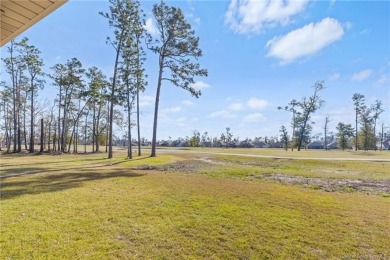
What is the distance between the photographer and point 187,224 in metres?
5.70

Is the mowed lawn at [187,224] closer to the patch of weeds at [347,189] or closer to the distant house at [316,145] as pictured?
the patch of weeds at [347,189]

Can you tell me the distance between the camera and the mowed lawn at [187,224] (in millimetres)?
4535

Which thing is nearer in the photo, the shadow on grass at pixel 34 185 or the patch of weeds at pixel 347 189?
the shadow on grass at pixel 34 185

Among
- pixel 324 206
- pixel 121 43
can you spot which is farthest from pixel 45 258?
pixel 121 43

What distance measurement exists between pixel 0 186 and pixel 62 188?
2007 millimetres

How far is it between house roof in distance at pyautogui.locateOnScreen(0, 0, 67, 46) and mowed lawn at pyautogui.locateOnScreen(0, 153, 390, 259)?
10.8 feet

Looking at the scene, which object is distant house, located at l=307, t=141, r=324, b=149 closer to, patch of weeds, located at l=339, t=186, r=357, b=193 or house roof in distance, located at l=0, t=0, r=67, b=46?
patch of weeds, located at l=339, t=186, r=357, b=193

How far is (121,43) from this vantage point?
23641 millimetres

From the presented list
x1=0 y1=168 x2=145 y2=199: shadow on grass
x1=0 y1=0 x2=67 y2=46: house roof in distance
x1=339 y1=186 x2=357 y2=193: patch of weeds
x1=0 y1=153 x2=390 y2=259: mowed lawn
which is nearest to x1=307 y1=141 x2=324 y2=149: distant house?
x1=339 y1=186 x2=357 y2=193: patch of weeds

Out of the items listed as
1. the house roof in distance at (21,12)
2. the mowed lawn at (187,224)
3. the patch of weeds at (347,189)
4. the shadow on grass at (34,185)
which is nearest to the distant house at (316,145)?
the patch of weeds at (347,189)

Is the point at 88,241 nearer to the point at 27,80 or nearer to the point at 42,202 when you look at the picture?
the point at 42,202

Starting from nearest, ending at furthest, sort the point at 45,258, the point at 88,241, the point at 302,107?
the point at 45,258 → the point at 88,241 → the point at 302,107

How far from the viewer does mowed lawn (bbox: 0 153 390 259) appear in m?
4.54

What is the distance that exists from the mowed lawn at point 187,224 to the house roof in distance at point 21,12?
10.8 feet
